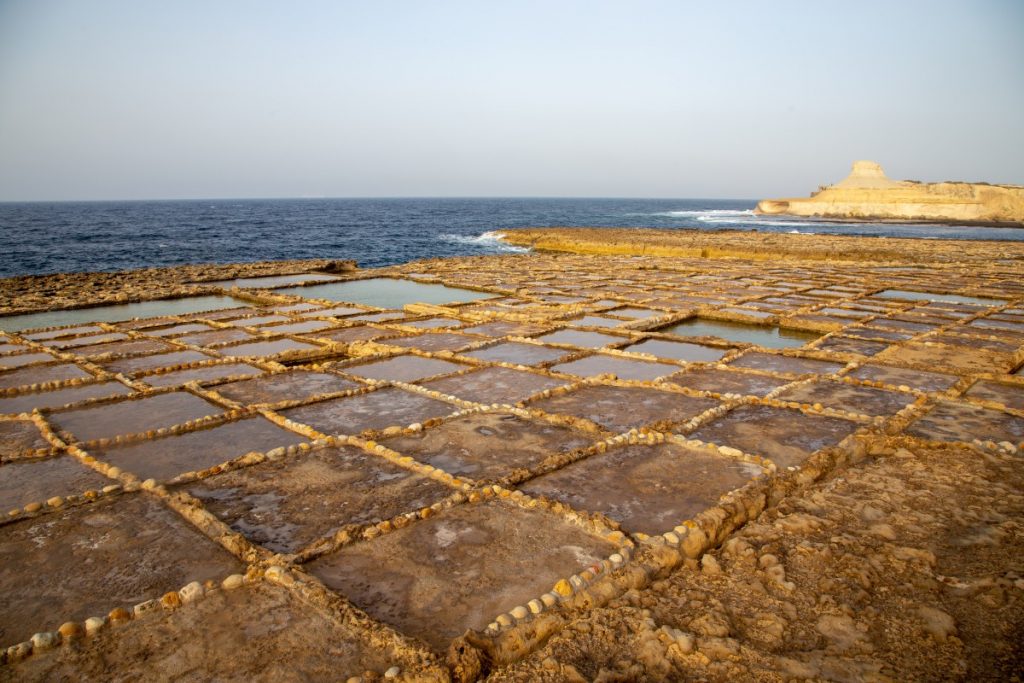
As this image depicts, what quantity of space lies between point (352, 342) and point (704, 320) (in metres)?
5.59

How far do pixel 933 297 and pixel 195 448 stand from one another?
1315 cm

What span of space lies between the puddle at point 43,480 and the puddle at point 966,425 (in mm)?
5656

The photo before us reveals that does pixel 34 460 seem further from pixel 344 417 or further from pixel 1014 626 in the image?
pixel 1014 626

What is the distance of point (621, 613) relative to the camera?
250 centimetres

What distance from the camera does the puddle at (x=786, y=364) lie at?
21.2 feet

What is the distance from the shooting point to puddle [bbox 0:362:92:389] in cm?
614

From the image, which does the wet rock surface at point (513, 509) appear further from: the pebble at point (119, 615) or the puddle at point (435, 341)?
the puddle at point (435, 341)

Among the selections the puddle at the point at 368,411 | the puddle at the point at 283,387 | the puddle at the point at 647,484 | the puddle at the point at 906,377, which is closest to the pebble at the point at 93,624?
the puddle at the point at 647,484

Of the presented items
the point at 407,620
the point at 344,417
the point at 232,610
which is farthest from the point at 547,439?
the point at 232,610

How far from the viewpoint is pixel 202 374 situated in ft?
21.1

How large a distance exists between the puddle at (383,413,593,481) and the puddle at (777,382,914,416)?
2.29 meters

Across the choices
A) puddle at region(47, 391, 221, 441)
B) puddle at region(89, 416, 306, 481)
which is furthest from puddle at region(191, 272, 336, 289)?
puddle at region(89, 416, 306, 481)

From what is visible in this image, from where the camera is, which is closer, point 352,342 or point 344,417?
point 344,417

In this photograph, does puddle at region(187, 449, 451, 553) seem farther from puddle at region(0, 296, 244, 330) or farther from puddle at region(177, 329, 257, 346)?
puddle at region(0, 296, 244, 330)
